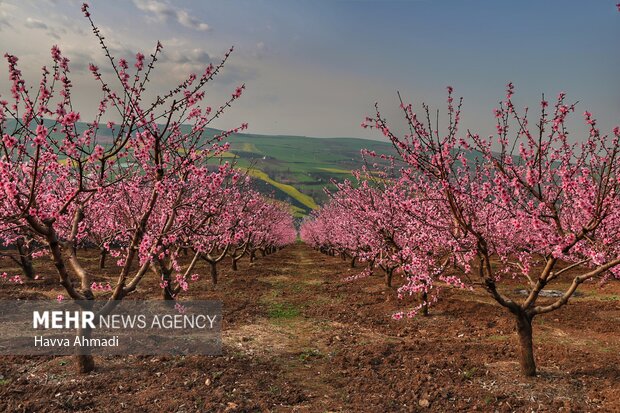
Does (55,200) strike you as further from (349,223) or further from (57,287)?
(349,223)

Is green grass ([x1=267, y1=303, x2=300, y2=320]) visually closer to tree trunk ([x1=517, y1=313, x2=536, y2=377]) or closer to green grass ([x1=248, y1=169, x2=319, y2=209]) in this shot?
tree trunk ([x1=517, y1=313, x2=536, y2=377])

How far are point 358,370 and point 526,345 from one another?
4.08 metres

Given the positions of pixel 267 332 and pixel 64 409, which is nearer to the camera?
pixel 64 409

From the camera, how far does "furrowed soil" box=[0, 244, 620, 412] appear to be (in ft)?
26.1

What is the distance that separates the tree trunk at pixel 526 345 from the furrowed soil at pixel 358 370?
223 mm

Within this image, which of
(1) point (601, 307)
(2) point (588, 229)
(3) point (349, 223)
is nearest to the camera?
(2) point (588, 229)

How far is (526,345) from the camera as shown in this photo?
895 centimetres

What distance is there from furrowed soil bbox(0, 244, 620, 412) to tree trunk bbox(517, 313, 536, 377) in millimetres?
223

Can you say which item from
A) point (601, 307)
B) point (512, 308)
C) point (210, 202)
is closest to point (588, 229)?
point (512, 308)

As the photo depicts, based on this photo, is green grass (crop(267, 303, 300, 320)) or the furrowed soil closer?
the furrowed soil

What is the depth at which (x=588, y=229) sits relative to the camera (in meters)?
7.21

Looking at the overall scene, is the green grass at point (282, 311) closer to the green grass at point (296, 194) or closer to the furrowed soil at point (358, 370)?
the furrowed soil at point (358, 370)

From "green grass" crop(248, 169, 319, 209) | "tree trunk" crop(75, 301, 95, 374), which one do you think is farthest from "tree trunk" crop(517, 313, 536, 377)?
"green grass" crop(248, 169, 319, 209)

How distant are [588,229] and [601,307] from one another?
42.4 ft
